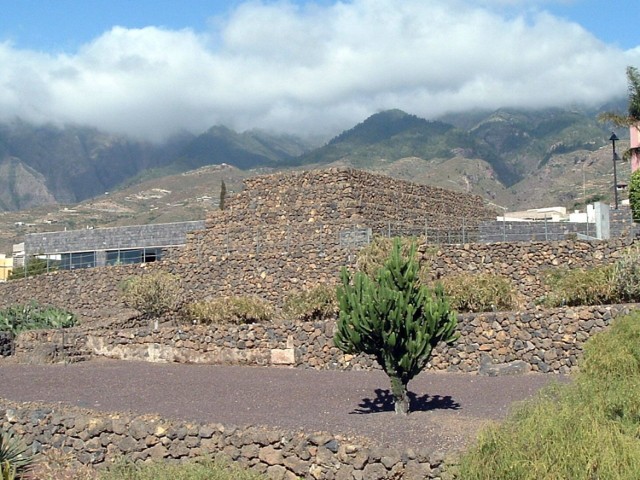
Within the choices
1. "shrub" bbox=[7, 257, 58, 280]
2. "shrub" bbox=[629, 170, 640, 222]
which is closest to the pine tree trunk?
"shrub" bbox=[629, 170, 640, 222]

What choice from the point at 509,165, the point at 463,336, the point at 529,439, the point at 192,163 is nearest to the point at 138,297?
the point at 463,336

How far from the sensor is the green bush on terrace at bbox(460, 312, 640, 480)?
7590 millimetres

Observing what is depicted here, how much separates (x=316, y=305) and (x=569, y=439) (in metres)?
13.8

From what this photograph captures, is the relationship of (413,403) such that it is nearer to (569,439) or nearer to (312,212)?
(569,439)

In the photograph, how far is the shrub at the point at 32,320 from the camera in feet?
82.7

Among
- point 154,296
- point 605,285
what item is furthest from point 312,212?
point 605,285

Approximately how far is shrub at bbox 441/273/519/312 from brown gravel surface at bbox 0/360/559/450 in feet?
10.1

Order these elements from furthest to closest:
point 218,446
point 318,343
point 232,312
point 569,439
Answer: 1. point 232,312
2. point 318,343
3. point 218,446
4. point 569,439

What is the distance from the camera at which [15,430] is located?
13508mm

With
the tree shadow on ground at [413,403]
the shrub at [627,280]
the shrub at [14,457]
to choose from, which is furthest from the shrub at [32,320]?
the shrub at [627,280]

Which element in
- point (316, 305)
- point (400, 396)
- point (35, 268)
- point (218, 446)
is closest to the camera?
point (218, 446)

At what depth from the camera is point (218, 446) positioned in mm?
11148

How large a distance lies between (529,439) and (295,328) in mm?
12341

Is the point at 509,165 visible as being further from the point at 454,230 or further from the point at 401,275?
the point at 401,275
